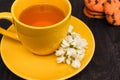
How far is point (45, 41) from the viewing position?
0.43 meters

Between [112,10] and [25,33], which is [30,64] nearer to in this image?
[25,33]

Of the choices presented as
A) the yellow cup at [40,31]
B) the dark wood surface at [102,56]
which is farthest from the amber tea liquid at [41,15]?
the dark wood surface at [102,56]

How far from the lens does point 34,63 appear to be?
466 mm

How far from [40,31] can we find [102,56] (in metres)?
0.18

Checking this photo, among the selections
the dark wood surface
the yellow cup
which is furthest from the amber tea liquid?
the dark wood surface

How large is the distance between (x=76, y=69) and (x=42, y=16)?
137 millimetres

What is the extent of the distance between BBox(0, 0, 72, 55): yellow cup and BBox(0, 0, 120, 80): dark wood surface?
0.08 metres

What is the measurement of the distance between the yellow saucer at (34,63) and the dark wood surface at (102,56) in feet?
0.12

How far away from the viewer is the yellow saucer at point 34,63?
0.44m

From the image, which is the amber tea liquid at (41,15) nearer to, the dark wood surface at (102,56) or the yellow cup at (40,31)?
the yellow cup at (40,31)

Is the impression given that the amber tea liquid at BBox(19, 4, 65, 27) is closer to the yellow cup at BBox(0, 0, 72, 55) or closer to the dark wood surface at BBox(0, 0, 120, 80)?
the yellow cup at BBox(0, 0, 72, 55)

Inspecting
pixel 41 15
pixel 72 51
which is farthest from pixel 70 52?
Result: pixel 41 15

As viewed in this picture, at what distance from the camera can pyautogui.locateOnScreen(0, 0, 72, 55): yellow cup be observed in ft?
1.35

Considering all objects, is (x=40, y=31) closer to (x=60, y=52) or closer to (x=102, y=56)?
(x=60, y=52)
